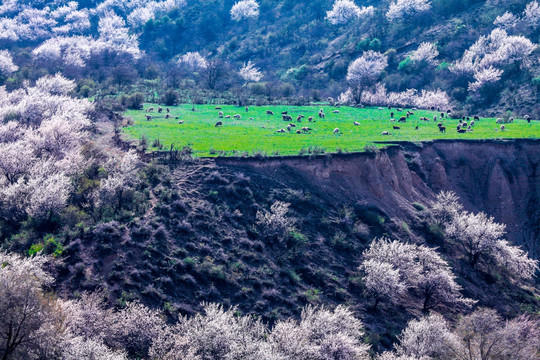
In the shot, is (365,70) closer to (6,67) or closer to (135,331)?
(6,67)

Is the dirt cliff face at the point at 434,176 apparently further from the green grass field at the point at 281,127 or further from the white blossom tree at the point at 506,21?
the white blossom tree at the point at 506,21

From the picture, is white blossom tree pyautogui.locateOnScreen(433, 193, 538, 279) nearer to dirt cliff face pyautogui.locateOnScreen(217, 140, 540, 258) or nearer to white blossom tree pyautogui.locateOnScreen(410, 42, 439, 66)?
dirt cliff face pyautogui.locateOnScreen(217, 140, 540, 258)

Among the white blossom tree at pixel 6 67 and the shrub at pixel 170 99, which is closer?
the shrub at pixel 170 99

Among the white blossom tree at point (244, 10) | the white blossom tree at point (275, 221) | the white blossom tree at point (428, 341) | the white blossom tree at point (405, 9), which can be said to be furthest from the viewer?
the white blossom tree at point (244, 10)

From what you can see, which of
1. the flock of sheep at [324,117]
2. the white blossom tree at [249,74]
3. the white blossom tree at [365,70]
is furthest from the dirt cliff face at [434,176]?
the white blossom tree at [249,74]

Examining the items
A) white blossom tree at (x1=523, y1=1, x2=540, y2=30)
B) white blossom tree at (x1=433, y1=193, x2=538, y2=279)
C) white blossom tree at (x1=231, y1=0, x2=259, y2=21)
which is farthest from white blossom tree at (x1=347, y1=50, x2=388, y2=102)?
white blossom tree at (x1=433, y1=193, x2=538, y2=279)

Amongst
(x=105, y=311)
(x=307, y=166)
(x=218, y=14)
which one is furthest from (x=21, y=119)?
(x=218, y=14)

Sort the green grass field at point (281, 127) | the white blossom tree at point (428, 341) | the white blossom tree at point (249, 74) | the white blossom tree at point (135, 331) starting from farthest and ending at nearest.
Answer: the white blossom tree at point (249, 74)
the green grass field at point (281, 127)
the white blossom tree at point (428, 341)
the white blossom tree at point (135, 331)
